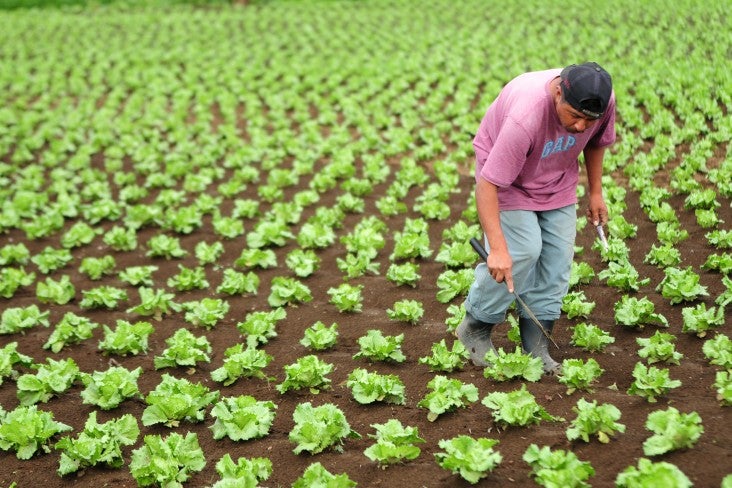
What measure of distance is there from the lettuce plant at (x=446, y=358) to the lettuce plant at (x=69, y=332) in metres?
2.93

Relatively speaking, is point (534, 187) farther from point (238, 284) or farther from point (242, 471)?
point (238, 284)

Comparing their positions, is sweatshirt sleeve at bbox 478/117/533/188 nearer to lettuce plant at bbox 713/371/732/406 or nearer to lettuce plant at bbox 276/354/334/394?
lettuce plant at bbox 713/371/732/406

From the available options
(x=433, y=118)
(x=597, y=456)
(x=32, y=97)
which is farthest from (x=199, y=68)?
(x=597, y=456)

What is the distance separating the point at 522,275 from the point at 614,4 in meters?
16.1

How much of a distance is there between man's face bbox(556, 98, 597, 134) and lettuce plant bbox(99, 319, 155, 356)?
3.66 meters

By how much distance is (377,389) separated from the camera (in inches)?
195

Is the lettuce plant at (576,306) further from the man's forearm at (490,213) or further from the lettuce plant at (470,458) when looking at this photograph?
the lettuce plant at (470,458)

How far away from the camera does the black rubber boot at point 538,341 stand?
508 cm

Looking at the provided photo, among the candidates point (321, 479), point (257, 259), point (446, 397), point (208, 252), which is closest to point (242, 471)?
point (321, 479)

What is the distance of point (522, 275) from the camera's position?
4.76 metres

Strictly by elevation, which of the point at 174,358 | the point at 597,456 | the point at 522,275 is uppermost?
the point at 522,275

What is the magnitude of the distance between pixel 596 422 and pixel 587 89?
1.76 m

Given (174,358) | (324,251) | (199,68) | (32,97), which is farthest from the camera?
(199,68)

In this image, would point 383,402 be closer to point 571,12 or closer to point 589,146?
point 589,146
